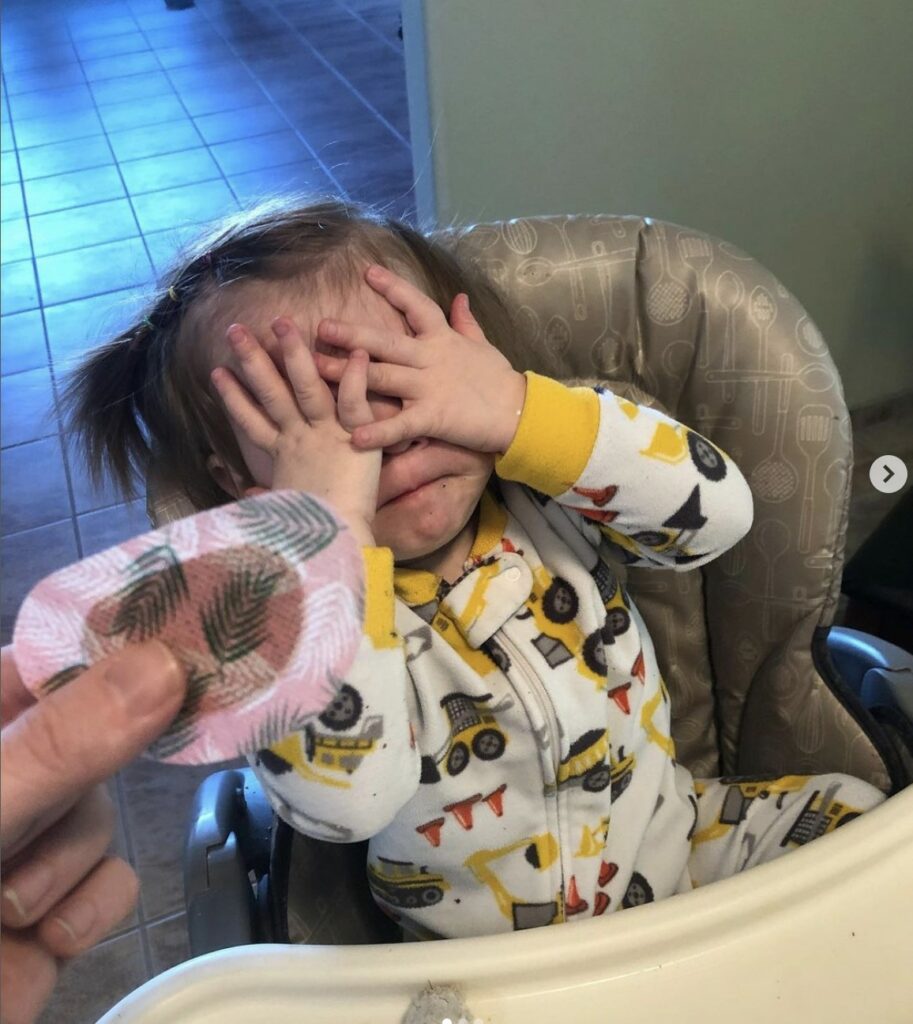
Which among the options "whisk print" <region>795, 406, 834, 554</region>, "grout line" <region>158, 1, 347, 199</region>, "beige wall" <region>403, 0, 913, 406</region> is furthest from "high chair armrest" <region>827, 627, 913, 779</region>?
"grout line" <region>158, 1, 347, 199</region>

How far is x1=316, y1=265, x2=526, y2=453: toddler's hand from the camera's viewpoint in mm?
604

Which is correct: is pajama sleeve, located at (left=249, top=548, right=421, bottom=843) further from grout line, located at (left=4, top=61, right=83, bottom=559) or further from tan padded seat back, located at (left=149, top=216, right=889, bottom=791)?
grout line, located at (left=4, top=61, right=83, bottom=559)

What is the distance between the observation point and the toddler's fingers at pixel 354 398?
1.88 ft

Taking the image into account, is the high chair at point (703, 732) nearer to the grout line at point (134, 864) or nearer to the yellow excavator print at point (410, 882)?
the yellow excavator print at point (410, 882)

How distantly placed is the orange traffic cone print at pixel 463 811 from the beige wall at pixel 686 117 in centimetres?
68

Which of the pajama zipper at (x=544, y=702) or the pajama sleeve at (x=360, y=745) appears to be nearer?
the pajama sleeve at (x=360, y=745)

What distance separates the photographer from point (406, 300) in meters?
0.64

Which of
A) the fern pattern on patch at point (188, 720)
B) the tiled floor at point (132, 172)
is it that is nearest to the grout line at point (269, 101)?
the tiled floor at point (132, 172)

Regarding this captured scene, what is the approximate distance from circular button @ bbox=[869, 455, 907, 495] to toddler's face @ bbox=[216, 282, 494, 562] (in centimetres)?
94

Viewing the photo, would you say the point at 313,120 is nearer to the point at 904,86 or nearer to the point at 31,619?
the point at 904,86

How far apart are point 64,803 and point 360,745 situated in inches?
6.7

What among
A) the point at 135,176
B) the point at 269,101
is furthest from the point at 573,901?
the point at 269,101

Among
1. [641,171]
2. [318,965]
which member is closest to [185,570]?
[318,965]

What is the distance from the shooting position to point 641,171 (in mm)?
1197
